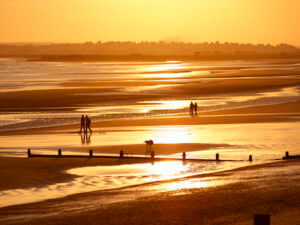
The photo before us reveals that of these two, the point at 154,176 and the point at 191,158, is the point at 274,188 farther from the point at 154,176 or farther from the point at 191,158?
the point at 191,158

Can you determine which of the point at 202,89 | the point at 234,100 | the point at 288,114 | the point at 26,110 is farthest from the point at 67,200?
the point at 202,89

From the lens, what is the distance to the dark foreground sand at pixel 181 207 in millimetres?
13728

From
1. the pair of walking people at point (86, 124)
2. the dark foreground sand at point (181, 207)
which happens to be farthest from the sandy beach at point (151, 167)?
the pair of walking people at point (86, 124)

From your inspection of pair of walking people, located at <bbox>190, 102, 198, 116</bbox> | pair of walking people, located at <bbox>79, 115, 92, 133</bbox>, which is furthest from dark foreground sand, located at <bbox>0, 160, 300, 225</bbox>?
pair of walking people, located at <bbox>190, 102, 198, 116</bbox>

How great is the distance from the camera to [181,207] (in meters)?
14.8

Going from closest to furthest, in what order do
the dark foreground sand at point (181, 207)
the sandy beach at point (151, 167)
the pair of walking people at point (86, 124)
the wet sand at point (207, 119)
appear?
1. the dark foreground sand at point (181, 207)
2. the sandy beach at point (151, 167)
3. the pair of walking people at point (86, 124)
4. the wet sand at point (207, 119)

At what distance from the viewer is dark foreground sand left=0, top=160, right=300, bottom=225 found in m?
13.7

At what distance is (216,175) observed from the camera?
771 inches

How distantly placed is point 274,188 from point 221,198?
1.84 m

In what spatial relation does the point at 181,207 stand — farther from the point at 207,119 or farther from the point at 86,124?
the point at 207,119

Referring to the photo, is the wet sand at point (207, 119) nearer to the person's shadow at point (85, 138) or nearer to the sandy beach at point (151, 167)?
the sandy beach at point (151, 167)

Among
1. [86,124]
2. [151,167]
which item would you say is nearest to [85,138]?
[86,124]

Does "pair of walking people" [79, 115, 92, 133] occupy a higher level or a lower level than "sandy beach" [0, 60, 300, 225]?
higher

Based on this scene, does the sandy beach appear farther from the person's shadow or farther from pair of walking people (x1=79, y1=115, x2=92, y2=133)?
pair of walking people (x1=79, y1=115, x2=92, y2=133)
